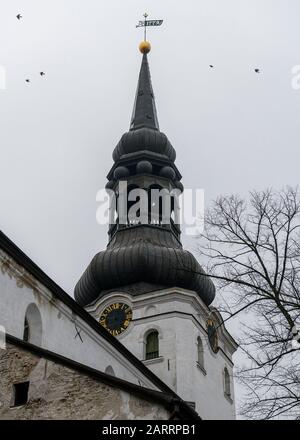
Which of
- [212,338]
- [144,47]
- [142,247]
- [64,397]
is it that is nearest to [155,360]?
[212,338]

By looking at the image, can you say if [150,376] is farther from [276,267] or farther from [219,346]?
[276,267]

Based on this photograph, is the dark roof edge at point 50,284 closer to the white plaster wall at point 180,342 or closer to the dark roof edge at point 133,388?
the dark roof edge at point 133,388

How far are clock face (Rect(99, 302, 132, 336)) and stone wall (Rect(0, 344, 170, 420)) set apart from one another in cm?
1630

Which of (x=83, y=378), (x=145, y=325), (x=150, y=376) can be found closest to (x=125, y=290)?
(x=145, y=325)

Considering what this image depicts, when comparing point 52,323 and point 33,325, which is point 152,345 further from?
point 33,325

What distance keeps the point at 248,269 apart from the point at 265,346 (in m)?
1.36

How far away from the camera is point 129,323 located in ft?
107

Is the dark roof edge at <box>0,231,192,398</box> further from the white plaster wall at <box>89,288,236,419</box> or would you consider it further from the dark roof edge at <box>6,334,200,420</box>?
the white plaster wall at <box>89,288,236,419</box>

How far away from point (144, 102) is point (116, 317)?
1351 cm

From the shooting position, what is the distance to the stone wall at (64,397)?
15297 millimetres

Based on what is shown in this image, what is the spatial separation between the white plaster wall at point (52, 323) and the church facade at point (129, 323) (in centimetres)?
3

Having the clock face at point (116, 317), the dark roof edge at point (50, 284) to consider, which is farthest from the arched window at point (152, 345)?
the dark roof edge at point (50, 284)

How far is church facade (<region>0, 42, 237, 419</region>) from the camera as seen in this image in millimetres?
15734
